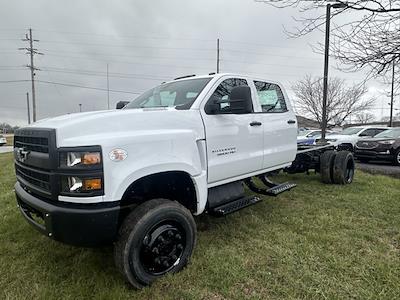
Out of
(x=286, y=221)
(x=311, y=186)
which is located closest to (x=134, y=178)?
(x=286, y=221)

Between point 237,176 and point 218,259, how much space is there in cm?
116

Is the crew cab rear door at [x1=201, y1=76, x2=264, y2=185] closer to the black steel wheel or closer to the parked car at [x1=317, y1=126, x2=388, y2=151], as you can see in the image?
the black steel wheel

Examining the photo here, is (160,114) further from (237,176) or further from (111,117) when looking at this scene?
(237,176)

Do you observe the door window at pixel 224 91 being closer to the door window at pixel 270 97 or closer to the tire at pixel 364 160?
the door window at pixel 270 97

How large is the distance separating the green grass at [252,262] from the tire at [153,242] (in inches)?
5.4

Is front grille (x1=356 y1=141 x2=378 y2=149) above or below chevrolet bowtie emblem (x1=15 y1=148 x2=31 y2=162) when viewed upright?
below

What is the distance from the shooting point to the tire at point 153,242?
274 cm

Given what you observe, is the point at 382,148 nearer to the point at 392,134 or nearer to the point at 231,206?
the point at 392,134

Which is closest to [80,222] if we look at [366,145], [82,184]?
[82,184]

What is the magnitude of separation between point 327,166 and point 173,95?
184 inches

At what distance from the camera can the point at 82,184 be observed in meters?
2.53

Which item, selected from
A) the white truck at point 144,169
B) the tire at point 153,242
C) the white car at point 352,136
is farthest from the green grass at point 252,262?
the white car at point 352,136

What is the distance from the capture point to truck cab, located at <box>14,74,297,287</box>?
101 inches

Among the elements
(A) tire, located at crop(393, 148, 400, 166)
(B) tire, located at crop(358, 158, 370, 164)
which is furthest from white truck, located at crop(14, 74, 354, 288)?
(B) tire, located at crop(358, 158, 370, 164)
